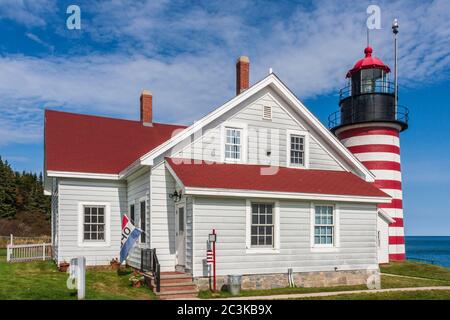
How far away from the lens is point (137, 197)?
57.8ft

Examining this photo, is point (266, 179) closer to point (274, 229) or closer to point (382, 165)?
point (274, 229)

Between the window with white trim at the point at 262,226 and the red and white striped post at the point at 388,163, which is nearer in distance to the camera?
the window with white trim at the point at 262,226

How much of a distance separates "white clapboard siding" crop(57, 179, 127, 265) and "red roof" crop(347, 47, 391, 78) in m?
15.0

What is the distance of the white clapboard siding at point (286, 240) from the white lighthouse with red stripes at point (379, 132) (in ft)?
27.3

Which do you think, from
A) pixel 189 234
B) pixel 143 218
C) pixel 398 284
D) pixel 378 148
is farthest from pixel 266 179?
pixel 378 148

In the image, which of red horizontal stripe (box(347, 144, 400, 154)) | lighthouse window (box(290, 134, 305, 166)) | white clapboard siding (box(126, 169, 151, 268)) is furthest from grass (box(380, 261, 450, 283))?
white clapboard siding (box(126, 169, 151, 268))

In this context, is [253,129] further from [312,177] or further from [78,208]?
[78,208]

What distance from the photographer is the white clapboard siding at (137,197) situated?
53.1 feet

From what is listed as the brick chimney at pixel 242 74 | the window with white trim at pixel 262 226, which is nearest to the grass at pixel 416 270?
the window with white trim at pixel 262 226

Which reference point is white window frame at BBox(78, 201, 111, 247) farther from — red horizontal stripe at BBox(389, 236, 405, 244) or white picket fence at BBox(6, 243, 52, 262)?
red horizontal stripe at BBox(389, 236, 405, 244)

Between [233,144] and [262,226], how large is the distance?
11.2 ft

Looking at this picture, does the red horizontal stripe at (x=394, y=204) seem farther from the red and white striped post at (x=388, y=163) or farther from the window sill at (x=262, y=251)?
the window sill at (x=262, y=251)

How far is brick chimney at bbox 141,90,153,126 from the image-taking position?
2309 cm

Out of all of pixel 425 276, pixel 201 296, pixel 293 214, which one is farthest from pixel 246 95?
pixel 425 276
